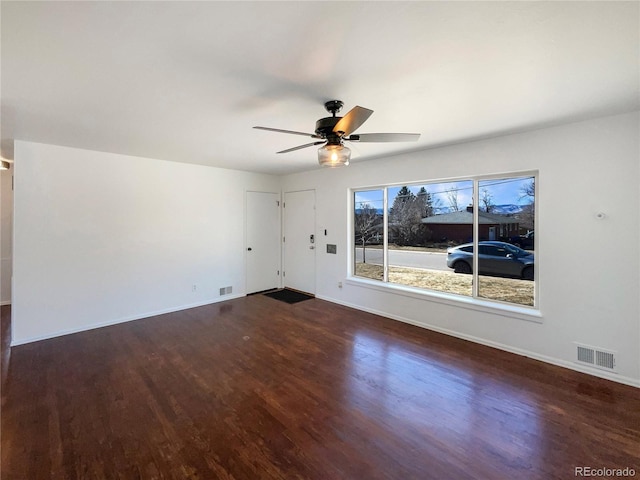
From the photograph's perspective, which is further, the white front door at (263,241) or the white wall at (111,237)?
the white front door at (263,241)

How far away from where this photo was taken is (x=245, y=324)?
409 centimetres

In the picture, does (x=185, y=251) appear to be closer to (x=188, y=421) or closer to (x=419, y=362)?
(x=188, y=421)

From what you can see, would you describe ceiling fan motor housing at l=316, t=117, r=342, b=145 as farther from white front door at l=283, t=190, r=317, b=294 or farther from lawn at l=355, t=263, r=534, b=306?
white front door at l=283, t=190, r=317, b=294

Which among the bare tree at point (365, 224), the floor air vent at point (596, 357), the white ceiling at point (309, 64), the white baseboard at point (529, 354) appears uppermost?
the white ceiling at point (309, 64)

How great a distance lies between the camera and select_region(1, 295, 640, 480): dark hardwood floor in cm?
175

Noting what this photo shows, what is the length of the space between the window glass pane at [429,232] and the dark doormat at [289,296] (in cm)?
179

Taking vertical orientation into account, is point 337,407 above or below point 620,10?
below

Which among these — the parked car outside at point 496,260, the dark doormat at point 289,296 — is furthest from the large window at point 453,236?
the dark doormat at point 289,296

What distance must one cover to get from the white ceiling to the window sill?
2.00 m

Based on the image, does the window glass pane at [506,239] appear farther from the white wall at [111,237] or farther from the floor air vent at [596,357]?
the white wall at [111,237]

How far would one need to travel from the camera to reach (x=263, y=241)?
19.5 feet

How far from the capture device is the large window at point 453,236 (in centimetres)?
331

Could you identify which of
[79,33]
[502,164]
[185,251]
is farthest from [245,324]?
[502,164]

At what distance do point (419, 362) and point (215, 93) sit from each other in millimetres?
3157
